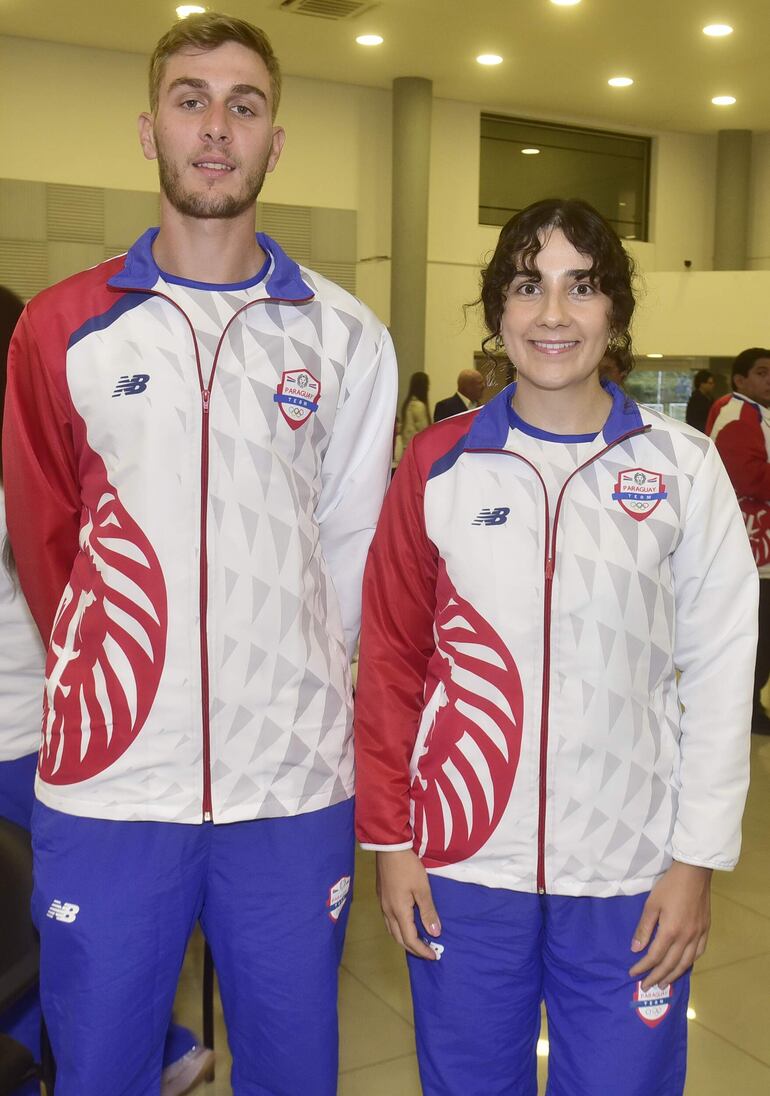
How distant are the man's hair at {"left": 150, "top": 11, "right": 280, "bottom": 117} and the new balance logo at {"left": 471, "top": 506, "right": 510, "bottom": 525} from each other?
64 cm

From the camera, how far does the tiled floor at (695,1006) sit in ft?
8.29

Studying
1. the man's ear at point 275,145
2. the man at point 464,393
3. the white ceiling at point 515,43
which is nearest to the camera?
the man's ear at point 275,145

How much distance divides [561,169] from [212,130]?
39.0 ft

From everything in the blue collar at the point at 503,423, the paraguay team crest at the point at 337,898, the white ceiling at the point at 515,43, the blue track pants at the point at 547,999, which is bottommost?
the blue track pants at the point at 547,999

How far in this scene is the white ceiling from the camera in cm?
907

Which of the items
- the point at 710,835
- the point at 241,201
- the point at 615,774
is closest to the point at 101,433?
the point at 241,201

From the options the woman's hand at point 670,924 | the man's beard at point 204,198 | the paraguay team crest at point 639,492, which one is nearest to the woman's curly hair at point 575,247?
the paraguay team crest at point 639,492

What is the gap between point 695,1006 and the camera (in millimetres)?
2877

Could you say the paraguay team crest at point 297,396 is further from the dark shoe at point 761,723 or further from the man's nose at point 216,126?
the dark shoe at point 761,723

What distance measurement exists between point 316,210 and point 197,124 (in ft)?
31.8

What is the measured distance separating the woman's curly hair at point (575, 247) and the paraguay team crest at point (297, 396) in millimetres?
293

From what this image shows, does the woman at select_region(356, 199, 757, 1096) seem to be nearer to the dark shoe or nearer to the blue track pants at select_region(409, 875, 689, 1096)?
the blue track pants at select_region(409, 875, 689, 1096)

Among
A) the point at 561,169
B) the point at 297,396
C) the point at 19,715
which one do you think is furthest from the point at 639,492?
the point at 561,169

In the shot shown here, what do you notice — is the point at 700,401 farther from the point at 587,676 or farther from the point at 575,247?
the point at 587,676
